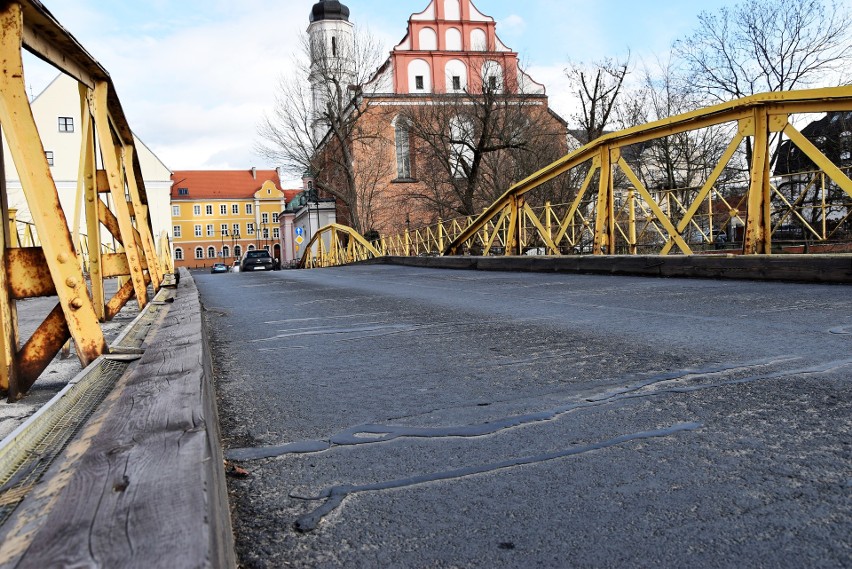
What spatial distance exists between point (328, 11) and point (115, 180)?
175 feet

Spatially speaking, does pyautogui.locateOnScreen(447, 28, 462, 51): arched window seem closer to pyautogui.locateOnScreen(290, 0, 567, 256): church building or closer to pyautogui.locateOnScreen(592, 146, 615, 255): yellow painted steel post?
pyautogui.locateOnScreen(290, 0, 567, 256): church building

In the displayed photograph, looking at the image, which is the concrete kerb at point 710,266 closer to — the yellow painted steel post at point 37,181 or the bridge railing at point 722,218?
the bridge railing at point 722,218

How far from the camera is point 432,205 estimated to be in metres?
33.5

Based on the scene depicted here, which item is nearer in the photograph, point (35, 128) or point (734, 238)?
point (35, 128)

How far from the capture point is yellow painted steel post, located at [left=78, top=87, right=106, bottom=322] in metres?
4.46

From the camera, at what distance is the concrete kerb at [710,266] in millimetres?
7043

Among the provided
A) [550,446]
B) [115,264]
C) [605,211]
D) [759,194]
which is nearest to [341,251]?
[605,211]

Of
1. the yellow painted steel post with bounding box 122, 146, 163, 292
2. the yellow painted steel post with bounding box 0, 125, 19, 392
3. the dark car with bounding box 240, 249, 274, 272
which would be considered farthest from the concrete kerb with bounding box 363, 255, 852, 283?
the dark car with bounding box 240, 249, 274, 272

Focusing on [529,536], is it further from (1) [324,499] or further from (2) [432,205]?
(2) [432,205]

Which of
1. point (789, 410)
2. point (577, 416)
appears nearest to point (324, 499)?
point (577, 416)

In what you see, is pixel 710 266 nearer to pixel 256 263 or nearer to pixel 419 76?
pixel 256 263

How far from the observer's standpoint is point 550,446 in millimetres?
2207

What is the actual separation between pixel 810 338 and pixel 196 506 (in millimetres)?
3551

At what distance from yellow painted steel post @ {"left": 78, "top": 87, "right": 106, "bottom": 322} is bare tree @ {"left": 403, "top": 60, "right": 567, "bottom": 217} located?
80.1 ft
